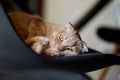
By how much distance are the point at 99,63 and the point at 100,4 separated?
0.92 meters

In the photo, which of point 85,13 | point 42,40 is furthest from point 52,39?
point 85,13

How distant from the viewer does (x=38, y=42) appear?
0.36 meters

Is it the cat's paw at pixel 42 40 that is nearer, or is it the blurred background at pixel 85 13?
the cat's paw at pixel 42 40

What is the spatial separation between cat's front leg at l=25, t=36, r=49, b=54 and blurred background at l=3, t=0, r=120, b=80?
440 millimetres

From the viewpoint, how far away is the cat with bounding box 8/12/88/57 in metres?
0.36

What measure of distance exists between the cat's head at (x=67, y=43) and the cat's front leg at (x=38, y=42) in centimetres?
1

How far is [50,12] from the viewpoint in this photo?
1.67m

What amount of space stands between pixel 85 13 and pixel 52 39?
85 centimetres

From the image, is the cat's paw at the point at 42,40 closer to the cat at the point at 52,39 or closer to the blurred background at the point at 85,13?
the cat at the point at 52,39

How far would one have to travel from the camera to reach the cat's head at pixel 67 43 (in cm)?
36

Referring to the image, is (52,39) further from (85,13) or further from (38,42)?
(85,13)

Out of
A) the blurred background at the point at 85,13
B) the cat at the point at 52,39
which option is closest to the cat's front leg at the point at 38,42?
the cat at the point at 52,39

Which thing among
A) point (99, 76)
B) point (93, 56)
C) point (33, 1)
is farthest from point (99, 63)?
point (33, 1)

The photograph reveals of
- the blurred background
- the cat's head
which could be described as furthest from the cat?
the blurred background
